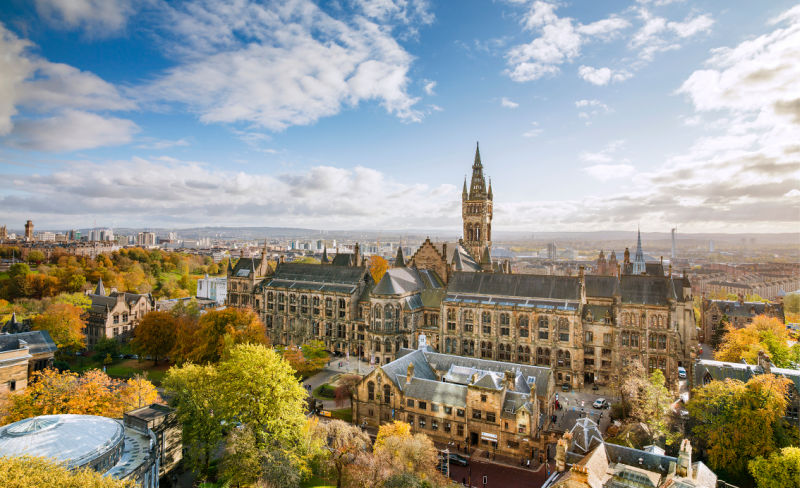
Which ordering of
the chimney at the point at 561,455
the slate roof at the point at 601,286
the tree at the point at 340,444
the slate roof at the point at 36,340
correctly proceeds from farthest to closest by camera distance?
the slate roof at the point at 601,286 → the slate roof at the point at 36,340 → the tree at the point at 340,444 → the chimney at the point at 561,455

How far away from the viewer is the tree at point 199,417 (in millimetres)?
36156

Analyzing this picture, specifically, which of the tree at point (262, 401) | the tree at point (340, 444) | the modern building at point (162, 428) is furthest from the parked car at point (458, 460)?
the modern building at point (162, 428)

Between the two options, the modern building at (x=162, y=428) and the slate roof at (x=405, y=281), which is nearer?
the modern building at (x=162, y=428)

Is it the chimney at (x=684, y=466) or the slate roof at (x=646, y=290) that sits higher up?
the slate roof at (x=646, y=290)

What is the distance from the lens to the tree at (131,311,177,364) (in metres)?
68.3

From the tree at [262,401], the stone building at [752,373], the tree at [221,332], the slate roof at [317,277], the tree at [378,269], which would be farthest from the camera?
the tree at [378,269]

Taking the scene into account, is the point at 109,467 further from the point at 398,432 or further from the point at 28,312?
the point at 28,312

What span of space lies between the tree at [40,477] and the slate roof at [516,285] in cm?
5457

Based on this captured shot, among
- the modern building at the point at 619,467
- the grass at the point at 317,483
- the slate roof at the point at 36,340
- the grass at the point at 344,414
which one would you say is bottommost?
the grass at the point at 317,483

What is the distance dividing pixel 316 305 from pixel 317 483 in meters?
47.1

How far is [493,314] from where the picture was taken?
6550 centimetres

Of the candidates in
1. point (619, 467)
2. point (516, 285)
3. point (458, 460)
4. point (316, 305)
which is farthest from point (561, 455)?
point (316, 305)

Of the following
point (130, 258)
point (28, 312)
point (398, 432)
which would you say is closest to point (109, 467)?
point (398, 432)

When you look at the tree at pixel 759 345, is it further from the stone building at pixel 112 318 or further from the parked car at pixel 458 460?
the stone building at pixel 112 318
